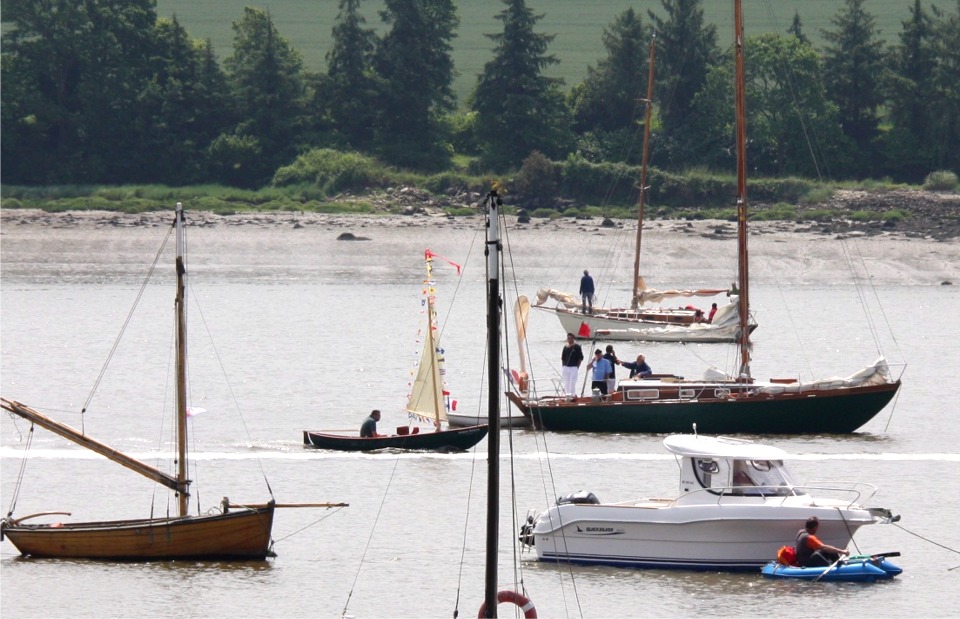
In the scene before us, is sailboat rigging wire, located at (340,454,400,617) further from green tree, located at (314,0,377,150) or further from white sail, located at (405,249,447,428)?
green tree, located at (314,0,377,150)

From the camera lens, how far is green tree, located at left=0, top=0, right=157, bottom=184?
103 meters

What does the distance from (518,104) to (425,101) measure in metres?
7.72

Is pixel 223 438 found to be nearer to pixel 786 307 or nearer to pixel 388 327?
pixel 388 327

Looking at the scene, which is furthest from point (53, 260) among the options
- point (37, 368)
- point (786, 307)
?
point (786, 307)

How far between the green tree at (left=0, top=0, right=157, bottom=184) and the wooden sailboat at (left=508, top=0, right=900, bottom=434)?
223 feet

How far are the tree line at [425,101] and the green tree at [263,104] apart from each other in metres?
0.14

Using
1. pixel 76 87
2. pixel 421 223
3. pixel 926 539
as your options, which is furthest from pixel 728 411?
pixel 76 87

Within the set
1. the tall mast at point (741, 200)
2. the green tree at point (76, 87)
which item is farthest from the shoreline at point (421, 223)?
the tall mast at point (741, 200)

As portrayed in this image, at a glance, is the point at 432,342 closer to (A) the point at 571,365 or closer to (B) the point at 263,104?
(A) the point at 571,365

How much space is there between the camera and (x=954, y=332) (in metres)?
71.8

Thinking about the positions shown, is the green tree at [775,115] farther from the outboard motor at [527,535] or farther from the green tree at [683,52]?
the outboard motor at [527,535]

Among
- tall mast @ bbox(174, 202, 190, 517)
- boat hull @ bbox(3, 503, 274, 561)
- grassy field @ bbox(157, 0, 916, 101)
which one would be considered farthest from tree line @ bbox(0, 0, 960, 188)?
boat hull @ bbox(3, 503, 274, 561)

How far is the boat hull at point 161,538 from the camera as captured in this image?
28938mm

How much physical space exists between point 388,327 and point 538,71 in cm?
4330
